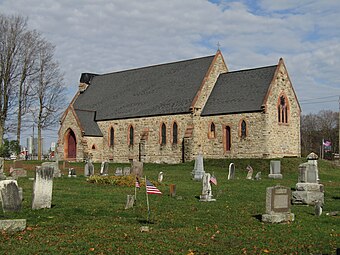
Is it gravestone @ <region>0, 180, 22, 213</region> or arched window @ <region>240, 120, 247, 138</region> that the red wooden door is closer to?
arched window @ <region>240, 120, 247, 138</region>

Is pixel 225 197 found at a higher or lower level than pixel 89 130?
lower

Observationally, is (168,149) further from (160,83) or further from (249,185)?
(249,185)

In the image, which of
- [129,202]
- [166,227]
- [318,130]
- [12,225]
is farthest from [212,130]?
[318,130]

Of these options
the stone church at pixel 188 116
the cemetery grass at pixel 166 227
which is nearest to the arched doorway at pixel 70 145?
the stone church at pixel 188 116

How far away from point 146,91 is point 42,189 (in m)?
35.8

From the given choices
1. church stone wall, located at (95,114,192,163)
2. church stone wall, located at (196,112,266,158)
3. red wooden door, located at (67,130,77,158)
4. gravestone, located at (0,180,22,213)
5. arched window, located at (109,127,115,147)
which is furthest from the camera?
red wooden door, located at (67,130,77,158)

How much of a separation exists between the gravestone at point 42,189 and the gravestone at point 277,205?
6.96m

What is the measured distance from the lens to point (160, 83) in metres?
51.7

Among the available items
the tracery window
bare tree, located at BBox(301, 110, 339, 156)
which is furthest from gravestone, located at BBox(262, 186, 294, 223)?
bare tree, located at BBox(301, 110, 339, 156)

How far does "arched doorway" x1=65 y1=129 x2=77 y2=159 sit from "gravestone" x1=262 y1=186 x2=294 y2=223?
131ft

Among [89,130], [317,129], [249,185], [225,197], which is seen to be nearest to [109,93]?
[89,130]

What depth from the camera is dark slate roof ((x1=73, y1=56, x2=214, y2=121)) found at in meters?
48.0

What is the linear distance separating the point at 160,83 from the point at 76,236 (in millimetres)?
40197

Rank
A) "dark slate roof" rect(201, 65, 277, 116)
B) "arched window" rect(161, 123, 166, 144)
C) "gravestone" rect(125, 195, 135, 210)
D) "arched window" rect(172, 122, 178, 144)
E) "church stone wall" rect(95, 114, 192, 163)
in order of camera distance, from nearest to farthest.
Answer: "gravestone" rect(125, 195, 135, 210), "dark slate roof" rect(201, 65, 277, 116), "church stone wall" rect(95, 114, 192, 163), "arched window" rect(172, 122, 178, 144), "arched window" rect(161, 123, 166, 144)
